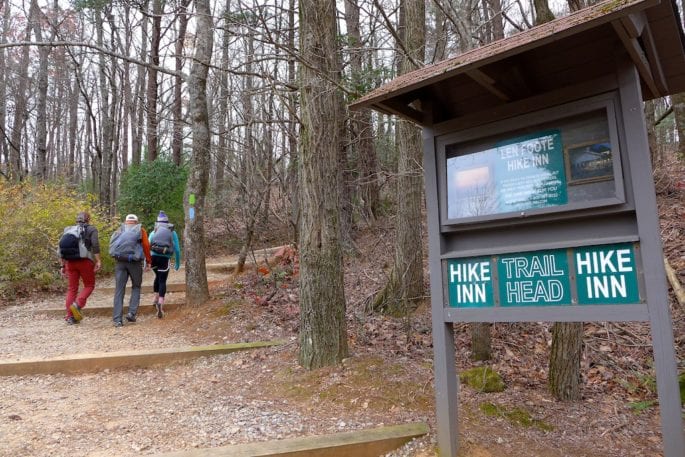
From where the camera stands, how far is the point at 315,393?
4.37 meters

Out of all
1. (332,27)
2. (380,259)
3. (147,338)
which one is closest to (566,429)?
(332,27)

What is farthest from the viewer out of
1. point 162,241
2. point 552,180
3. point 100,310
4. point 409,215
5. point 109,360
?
point 100,310

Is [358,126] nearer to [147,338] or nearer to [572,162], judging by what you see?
[147,338]

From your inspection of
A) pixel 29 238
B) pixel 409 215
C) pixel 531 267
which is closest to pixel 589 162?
pixel 531 267

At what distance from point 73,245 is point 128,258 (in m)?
0.96

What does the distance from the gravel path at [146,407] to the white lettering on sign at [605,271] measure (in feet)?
6.13

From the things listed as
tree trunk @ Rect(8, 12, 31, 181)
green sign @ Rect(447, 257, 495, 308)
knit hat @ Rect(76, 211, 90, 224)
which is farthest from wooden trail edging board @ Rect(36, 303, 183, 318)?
tree trunk @ Rect(8, 12, 31, 181)

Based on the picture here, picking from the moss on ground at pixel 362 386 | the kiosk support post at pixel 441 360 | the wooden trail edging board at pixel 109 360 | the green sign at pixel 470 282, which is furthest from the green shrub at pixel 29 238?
the green sign at pixel 470 282

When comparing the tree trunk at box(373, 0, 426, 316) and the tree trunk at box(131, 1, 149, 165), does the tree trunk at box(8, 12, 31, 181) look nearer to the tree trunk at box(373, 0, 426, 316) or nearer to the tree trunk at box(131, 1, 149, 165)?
the tree trunk at box(131, 1, 149, 165)

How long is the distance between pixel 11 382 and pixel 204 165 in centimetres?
466

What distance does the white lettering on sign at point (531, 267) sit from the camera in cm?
280

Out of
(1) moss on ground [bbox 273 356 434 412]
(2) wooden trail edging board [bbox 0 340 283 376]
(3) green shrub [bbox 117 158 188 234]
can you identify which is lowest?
(1) moss on ground [bbox 273 356 434 412]

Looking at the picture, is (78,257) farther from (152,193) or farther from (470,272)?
(470,272)

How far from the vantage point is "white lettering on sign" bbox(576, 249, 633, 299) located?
254 cm
